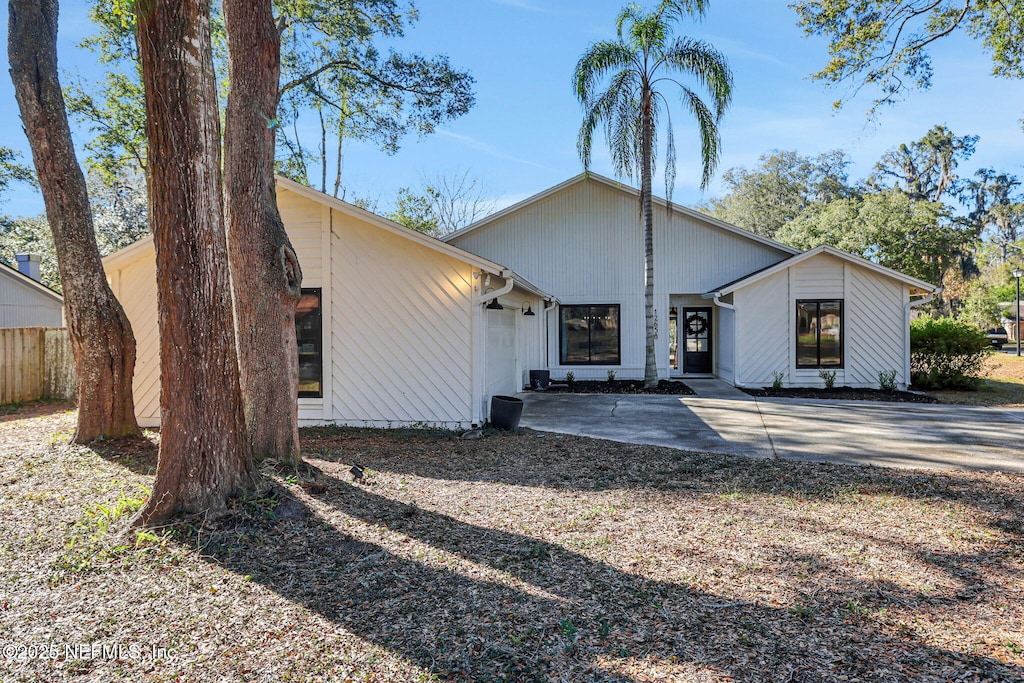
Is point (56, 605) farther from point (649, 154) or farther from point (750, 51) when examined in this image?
point (750, 51)

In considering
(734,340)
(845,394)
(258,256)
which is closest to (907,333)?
(845,394)

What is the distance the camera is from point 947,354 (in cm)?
1298

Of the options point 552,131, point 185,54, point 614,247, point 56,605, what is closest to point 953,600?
point 56,605

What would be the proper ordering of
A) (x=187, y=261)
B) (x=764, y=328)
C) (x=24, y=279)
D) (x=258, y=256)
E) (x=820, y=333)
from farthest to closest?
(x=24, y=279)
(x=764, y=328)
(x=820, y=333)
(x=258, y=256)
(x=187, y=261)

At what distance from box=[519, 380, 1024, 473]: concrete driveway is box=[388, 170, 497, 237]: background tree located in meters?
18.2

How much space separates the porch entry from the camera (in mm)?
16141

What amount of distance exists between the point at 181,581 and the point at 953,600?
14.5 ft

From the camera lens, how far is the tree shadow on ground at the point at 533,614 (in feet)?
8.41

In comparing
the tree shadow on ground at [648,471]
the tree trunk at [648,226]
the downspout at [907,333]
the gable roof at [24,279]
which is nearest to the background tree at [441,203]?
the gable roof at [24,279]

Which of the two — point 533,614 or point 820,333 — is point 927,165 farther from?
point 533,614

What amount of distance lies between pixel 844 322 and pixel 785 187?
101 feet

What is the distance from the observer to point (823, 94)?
11.1 metres

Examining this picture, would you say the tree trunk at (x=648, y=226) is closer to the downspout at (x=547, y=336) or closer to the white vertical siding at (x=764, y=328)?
the white vertical siding at (x=764, y=328)

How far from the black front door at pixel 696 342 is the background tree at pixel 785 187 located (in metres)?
26.1
